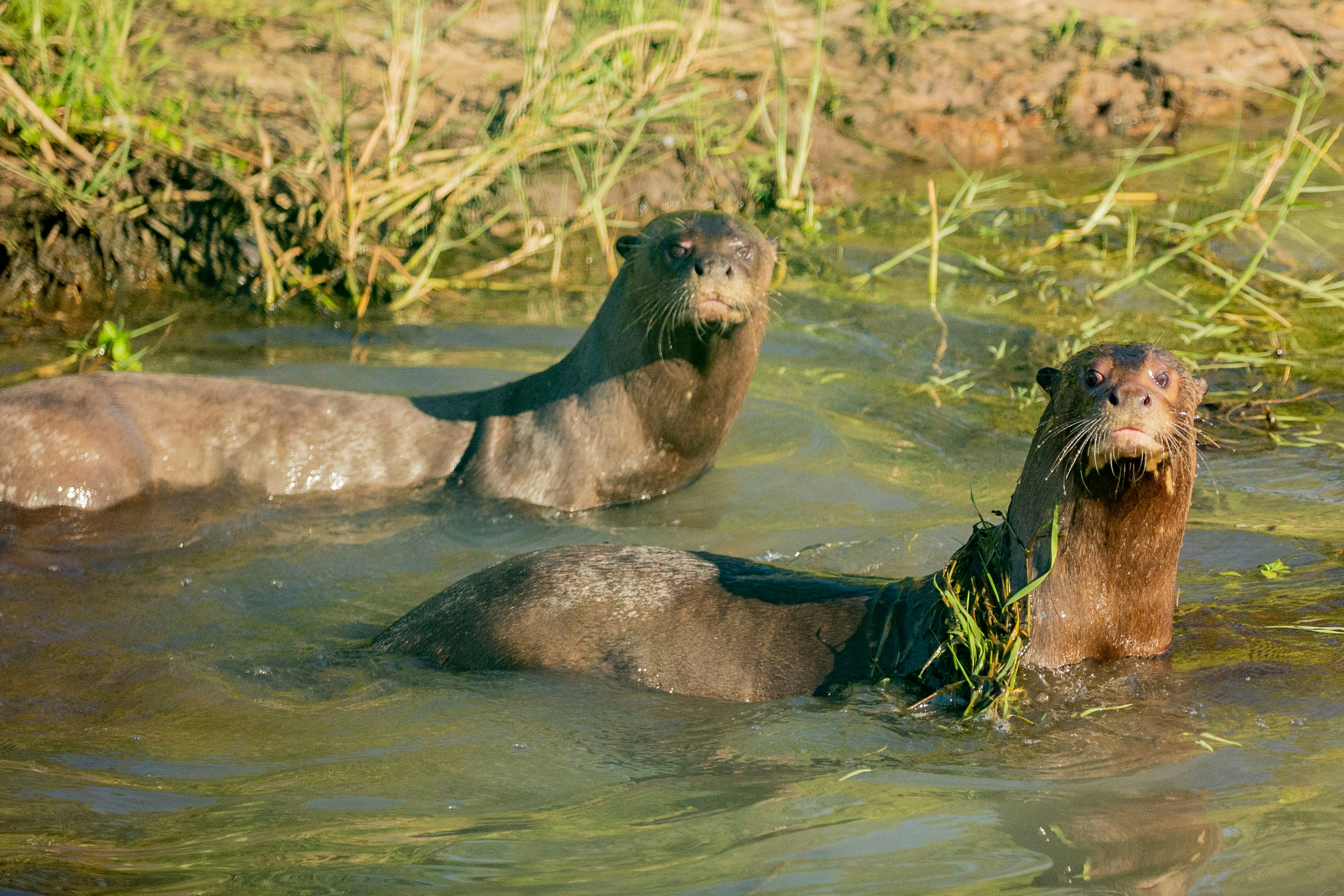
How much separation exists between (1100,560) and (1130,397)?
55 cm

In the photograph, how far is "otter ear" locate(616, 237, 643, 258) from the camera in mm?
7074

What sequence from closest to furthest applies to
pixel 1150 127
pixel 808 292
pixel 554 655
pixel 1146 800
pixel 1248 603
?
1. pixel 1146 800
2. pixel 554 655
3. pixel 1248 603
4. pixel 808 292
5. pixel 1150 127

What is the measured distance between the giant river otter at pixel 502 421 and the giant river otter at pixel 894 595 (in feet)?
6.69

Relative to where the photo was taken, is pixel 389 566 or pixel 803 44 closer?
pixel 389 566

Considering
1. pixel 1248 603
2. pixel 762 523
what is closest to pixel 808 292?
pixel 762 523

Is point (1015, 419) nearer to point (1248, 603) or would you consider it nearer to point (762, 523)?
point (762, 523)

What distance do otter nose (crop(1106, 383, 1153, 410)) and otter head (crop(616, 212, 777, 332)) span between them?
270cm

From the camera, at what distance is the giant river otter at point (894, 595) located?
4.12 metres

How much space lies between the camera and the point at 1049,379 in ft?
14.8

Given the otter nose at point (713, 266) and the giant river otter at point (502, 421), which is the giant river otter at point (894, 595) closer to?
the otter nose at point (713, 266)

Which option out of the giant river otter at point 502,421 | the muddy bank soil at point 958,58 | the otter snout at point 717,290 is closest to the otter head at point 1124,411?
the otter snout at point 717,290

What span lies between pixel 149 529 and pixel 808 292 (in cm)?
467

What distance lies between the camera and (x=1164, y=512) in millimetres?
4195

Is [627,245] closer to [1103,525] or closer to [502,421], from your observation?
[502,421]
